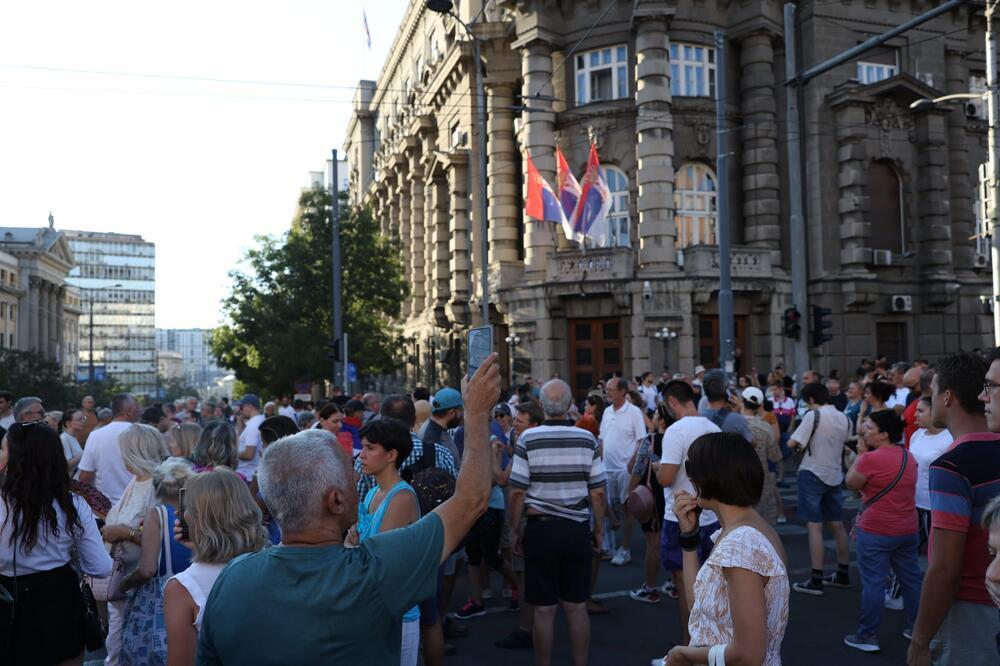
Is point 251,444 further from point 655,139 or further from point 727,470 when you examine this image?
point 655,139

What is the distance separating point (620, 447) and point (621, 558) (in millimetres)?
1317

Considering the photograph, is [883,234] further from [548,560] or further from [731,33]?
[548,560]

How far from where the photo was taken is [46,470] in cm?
443

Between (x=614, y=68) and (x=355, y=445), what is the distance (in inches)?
787

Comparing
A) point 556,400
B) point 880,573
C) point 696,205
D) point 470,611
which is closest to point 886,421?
point 880,573

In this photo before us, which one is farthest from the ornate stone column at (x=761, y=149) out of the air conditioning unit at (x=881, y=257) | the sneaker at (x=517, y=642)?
the sneaker at (x=517, y=642)

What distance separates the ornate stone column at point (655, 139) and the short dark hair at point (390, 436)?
67.6 feet

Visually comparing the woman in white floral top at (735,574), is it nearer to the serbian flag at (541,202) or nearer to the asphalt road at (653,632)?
the asphalt road at (653,632)

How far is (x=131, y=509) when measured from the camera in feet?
18.0

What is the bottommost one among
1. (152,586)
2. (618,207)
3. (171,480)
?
(152,586)

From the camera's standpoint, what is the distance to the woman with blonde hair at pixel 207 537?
3.48 metres

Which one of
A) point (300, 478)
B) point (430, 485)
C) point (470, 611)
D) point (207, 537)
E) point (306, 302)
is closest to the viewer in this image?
point (300, 478)

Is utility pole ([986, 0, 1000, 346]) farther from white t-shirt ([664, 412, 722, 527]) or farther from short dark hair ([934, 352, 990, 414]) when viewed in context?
short dark hair ([934, 352, 990, 414])

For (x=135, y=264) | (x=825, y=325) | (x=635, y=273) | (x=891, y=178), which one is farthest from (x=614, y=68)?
(x=135, y=264)
